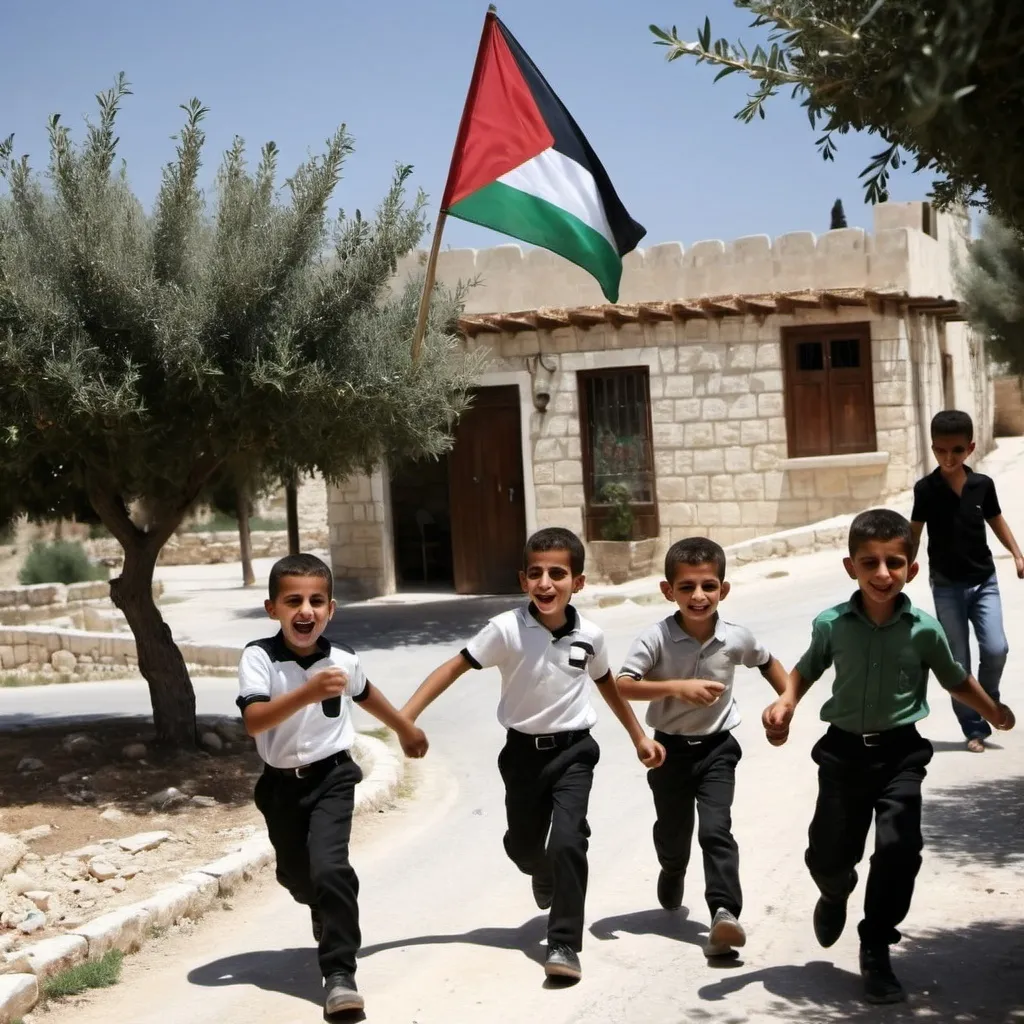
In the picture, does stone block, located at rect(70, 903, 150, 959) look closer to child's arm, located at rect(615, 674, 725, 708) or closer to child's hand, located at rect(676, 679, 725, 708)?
child's arm, located at rect(615, 674, 725, 708)

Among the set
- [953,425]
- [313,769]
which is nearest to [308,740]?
[313,769]

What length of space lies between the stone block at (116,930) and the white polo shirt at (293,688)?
1185 millimetres

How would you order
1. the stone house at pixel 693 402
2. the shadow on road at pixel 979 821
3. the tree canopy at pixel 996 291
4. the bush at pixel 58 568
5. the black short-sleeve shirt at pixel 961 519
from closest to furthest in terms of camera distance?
1. the shadow on road at pixel 979 821
2. the black short-sleeve shirt at pixel 961 519
3. the stone house at pixel 693 402
4. the tree canopy at pixel 996 291
5. the bush at pixel 58 568

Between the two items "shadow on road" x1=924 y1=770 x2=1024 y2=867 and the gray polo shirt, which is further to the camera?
"shadow on road" x1=924 y1=770 x2=1024 y2=867

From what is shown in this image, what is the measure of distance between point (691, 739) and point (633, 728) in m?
0.25

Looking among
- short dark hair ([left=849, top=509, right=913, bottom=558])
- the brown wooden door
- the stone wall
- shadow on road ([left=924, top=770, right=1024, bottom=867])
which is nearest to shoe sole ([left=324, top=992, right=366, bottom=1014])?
short dark hair ([left=849, top=509, right=913, bottom=558])

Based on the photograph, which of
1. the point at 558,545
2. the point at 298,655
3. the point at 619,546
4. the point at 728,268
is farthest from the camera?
the point at 728,268

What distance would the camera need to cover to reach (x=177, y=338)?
820 cm

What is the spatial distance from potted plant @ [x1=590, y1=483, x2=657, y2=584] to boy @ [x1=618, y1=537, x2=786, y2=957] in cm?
1331

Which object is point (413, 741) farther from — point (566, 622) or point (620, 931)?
point (620, 931)

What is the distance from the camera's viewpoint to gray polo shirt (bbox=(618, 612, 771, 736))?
4.71m

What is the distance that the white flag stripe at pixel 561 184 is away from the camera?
758 centimetres

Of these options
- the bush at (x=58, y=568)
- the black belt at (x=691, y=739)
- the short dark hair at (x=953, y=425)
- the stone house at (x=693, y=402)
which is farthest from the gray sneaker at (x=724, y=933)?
the bush at (x=58, y=568)

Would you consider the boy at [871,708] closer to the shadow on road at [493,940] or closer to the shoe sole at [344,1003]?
the shadow on road at [493,940]
